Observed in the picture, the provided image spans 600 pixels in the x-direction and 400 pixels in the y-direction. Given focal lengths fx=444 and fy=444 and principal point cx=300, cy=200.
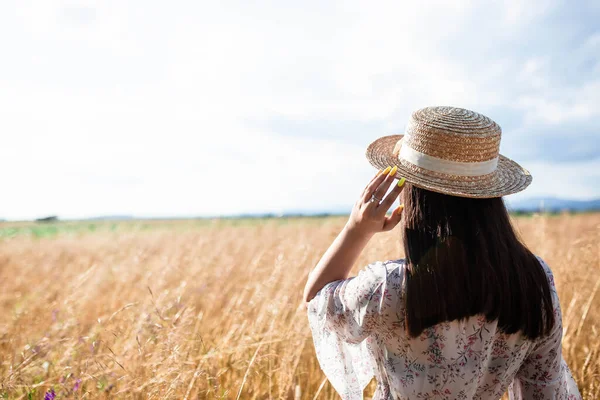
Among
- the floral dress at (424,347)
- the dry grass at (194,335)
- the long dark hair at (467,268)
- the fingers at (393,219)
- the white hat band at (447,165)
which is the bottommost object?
the dry grass at (194,335)

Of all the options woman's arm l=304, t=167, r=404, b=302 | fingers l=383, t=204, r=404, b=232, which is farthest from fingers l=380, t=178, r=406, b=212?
fingers l=383, t=204, r=404, b=232

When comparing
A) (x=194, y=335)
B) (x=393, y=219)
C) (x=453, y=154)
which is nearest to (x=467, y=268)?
(x=393, y=219)

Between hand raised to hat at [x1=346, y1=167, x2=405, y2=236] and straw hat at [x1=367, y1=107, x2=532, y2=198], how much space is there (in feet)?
0.31

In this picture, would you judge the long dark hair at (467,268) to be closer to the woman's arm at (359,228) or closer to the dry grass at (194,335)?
the woman's arm at (359,228)

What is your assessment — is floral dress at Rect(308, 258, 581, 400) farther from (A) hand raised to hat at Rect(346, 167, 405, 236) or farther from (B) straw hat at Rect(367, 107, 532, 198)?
(B) straw hat at Rect(367, 107, 532, 198)

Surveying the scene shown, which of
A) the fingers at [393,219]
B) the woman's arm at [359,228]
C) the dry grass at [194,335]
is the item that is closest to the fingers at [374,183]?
the woman's arm at [359,228]

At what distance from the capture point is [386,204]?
1128 mm

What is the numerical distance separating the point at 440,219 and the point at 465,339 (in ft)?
1.08

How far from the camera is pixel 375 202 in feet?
3.71

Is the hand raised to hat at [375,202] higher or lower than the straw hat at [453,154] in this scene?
lower

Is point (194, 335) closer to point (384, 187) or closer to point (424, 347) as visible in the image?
point (424, 347)

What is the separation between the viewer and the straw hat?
124cm

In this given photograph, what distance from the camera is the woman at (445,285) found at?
1.13 metres

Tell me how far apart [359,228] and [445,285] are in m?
0.26
